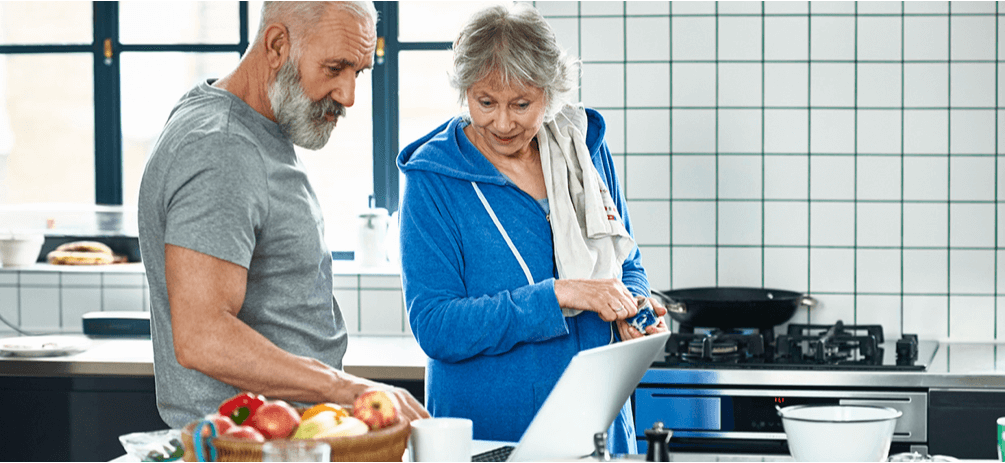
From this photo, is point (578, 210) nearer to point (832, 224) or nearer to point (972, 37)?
point (832, 224)

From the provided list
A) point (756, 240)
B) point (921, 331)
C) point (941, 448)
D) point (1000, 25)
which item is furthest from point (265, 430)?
point (1000, 25)

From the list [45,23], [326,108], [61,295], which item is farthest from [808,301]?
[45,23]

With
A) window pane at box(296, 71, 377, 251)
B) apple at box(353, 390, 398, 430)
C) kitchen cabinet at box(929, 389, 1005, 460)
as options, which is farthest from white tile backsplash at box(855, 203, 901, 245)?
apple at box(353, 390, 398, 430)

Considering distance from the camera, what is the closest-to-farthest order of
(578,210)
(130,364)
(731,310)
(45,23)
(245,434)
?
(245,434)
(578,210)
(130,364)
(731,310)
(45,23)

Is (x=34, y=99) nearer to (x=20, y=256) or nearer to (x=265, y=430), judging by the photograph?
(x=20, y=256)

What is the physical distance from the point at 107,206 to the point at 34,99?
1.56 feet

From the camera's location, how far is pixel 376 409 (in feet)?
3.77

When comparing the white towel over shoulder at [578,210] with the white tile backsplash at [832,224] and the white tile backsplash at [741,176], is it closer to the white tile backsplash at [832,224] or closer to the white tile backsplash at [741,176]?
the white tile backsplash at [741,176]

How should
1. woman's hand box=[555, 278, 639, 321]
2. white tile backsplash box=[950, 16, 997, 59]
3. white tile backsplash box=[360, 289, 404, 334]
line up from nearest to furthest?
woman's hand box=[555, 278, 639, 321] → white tile backsplash box=[950, 16, 997, 59] → white tile backsplash box=[360, 289, 404, 334]

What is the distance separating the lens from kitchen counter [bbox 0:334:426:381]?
250 cm

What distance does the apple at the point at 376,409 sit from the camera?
1132 mm

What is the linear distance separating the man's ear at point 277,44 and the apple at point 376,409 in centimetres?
52

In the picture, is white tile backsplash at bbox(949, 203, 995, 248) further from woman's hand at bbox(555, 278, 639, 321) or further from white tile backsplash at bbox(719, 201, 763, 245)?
woman's hand at bbox(555, 278, 639, 321)

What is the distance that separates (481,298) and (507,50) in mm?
428
